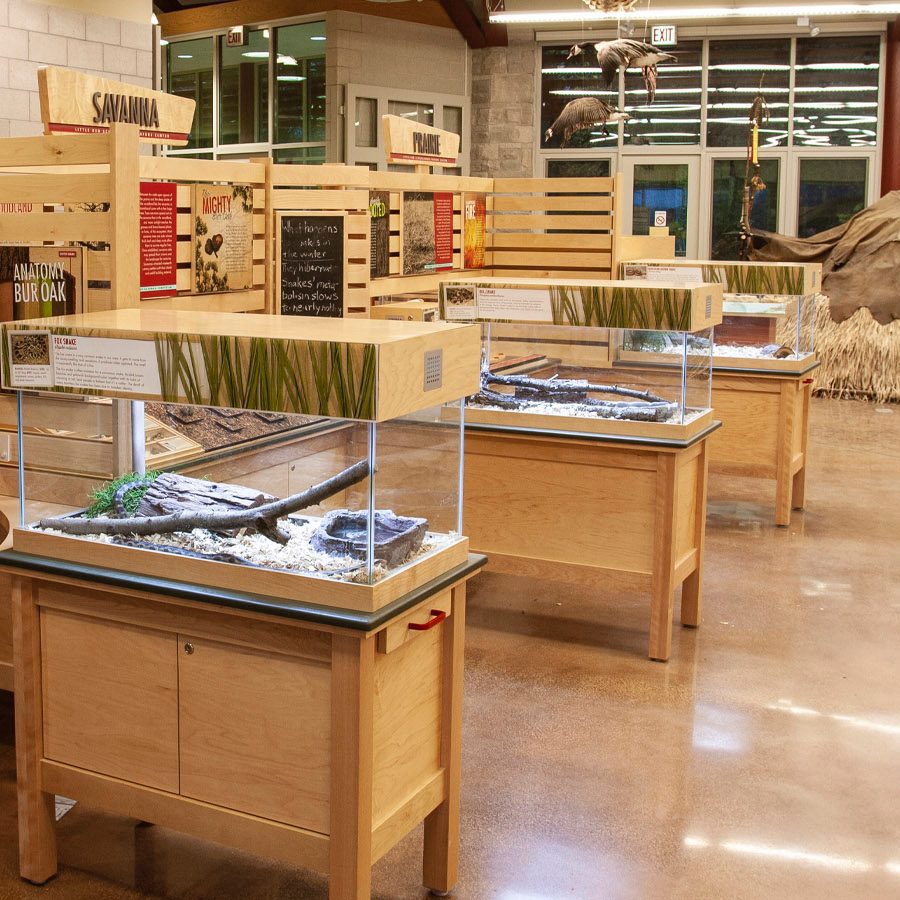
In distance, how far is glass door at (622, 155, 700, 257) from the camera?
15.5 metres

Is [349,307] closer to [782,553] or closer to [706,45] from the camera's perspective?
[782,553]

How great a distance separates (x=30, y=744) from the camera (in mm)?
2955

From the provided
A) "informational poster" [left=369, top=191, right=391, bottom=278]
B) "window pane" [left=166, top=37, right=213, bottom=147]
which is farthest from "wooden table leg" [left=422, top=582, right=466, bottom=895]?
"window pane" [left=166, top=37, right=213, bottom=147]

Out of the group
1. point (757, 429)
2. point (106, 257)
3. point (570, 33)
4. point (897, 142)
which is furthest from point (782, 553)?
point (570, 33)

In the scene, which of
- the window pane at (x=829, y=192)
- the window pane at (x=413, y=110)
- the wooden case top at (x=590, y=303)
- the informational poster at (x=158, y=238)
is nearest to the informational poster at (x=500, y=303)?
the wooden case top at (x=590, y=303)

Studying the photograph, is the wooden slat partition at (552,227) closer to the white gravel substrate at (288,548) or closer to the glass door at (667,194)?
the white gravel substrate at (288,548)

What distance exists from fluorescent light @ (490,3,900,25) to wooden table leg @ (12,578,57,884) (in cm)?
1184

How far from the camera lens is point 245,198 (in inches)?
194

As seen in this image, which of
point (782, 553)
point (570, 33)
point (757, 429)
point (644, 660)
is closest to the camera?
point (644, 660)

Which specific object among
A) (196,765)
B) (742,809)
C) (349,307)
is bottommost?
(742,809)

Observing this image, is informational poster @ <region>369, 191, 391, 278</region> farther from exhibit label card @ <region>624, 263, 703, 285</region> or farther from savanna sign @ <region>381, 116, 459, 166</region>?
exhibit label card @ <region>624, 263, 703, 285</region>

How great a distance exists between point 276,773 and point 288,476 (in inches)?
28.2

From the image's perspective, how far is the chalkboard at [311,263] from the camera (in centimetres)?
516

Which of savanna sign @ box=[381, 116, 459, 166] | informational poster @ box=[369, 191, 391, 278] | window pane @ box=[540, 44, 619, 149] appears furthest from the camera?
window pane @ box=[540, 44, 619, 149]
